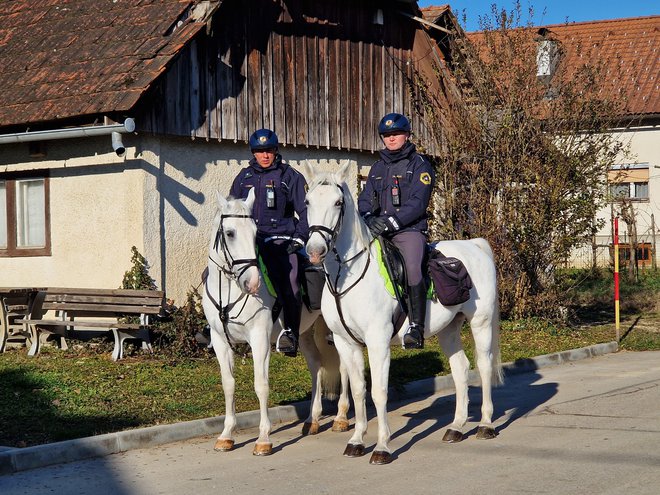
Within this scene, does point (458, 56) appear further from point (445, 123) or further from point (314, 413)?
point (314, 413)

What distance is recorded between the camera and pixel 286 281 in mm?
9516

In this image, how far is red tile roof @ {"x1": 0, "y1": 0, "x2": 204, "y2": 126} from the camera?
1483 cm

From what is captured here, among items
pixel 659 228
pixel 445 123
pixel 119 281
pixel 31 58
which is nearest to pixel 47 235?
pixel 119 281

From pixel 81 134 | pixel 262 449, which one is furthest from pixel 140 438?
pixel 81 134

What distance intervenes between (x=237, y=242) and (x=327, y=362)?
89.6 inches

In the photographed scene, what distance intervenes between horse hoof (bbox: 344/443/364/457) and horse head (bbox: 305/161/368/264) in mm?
1748

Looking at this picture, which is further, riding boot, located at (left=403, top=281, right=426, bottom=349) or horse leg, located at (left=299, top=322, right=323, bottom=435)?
horse leg, located at (left=299, top=322, right=323, bottom=435)

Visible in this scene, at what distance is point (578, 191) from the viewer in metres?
17.2

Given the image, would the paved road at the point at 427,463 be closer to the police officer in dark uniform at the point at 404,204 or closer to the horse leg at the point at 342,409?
the horse leg at the point at 342,409

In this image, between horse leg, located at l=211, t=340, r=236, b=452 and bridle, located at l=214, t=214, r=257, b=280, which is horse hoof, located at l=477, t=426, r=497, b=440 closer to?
horse leg, located at l=211, t=340, r=236, b=452

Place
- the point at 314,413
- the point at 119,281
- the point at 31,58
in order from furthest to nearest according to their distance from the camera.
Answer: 1. the point at 31,58
2. the point at 119,281
3. the point at 314,413

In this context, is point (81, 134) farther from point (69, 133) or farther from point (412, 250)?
point (412, 250)

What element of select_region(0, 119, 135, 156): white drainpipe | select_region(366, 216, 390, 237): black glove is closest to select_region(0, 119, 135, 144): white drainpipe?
select_region(0, 119, 135, 156): white drainpipe

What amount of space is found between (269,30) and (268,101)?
1232 millimetres
